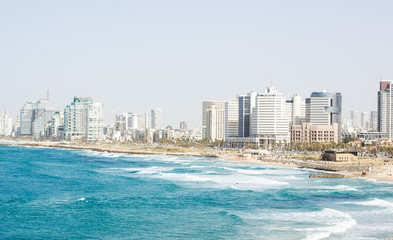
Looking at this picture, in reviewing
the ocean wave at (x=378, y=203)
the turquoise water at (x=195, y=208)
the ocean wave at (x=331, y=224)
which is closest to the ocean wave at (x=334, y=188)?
the turquoise water at (x=195, y=208)

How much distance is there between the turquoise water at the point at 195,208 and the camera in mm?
44969

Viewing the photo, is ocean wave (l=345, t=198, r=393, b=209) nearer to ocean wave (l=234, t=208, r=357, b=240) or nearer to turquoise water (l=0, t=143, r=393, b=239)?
turquoise water (l=0, t=143, r=393, b=239)

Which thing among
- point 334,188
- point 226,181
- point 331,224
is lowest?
point 331,224

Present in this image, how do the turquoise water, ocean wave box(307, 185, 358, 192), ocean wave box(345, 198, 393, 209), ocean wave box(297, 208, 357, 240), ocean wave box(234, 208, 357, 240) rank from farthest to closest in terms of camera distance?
ocean wave box(307, 185, 358, 192)
ocean wave box(345, 198, 393, 209)
the turquoise water
ocean wave box(234, 208, 357, 240)
ocean wave box(297, 208, 357, 240)

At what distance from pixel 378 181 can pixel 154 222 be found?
4553 centimetres

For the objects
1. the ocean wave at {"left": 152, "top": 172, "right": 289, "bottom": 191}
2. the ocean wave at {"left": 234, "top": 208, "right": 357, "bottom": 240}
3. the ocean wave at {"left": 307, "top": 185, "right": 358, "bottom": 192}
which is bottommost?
the ocean wave at {"left": 234, "top": 208, "right": 357, "bottom": 240}

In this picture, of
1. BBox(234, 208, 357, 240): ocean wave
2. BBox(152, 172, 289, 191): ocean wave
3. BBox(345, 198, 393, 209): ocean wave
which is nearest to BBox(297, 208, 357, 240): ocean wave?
BBox(234, 208, 357, 240): ocean wave

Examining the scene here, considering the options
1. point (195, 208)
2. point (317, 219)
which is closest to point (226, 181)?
point (195, 208)

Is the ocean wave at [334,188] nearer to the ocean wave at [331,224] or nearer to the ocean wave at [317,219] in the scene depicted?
the ocean wave at [317,219]

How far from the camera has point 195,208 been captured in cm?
5641

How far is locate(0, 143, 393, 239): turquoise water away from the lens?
1770 inches

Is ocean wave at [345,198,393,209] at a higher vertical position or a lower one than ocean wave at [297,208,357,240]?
higher

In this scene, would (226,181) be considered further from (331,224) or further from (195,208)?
(331,224)

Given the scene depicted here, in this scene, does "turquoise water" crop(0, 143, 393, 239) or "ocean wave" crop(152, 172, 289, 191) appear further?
"ocean wave" crop(152, 172, 289, 191)
